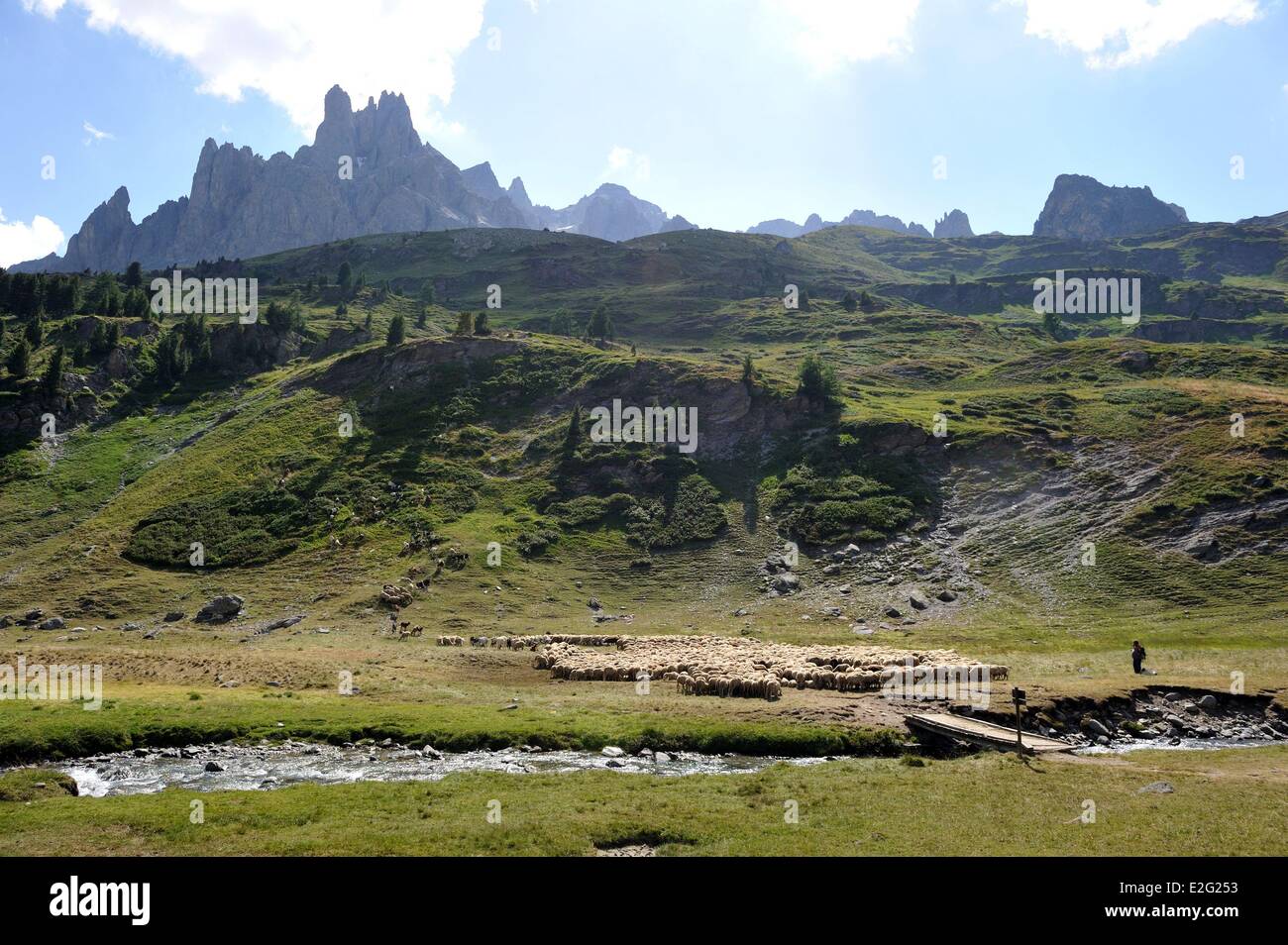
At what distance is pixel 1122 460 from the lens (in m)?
95.0

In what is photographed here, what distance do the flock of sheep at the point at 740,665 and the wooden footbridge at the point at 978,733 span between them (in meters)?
8.17

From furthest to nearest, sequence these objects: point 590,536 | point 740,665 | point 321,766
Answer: point 590,536
point 740,665
point 321,766

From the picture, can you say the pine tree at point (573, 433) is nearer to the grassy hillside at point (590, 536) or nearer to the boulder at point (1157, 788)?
the grassy hillside at point (590, 536)

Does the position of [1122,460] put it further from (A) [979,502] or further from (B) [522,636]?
(B) [522,636]

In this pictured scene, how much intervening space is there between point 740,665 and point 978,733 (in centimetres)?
1909

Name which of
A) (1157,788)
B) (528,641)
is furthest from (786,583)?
(1157,788)

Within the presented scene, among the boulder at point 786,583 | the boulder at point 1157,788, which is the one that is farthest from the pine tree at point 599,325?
the boulder at point 1157,788

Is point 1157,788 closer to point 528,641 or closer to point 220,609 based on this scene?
point 528,641

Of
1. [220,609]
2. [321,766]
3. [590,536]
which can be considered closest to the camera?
[321,766]

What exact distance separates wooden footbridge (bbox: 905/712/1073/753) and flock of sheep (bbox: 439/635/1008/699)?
26.8 feet

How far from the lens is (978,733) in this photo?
3606 centimetres

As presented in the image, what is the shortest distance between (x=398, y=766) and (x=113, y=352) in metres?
146

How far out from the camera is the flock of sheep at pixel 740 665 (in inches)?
1896
